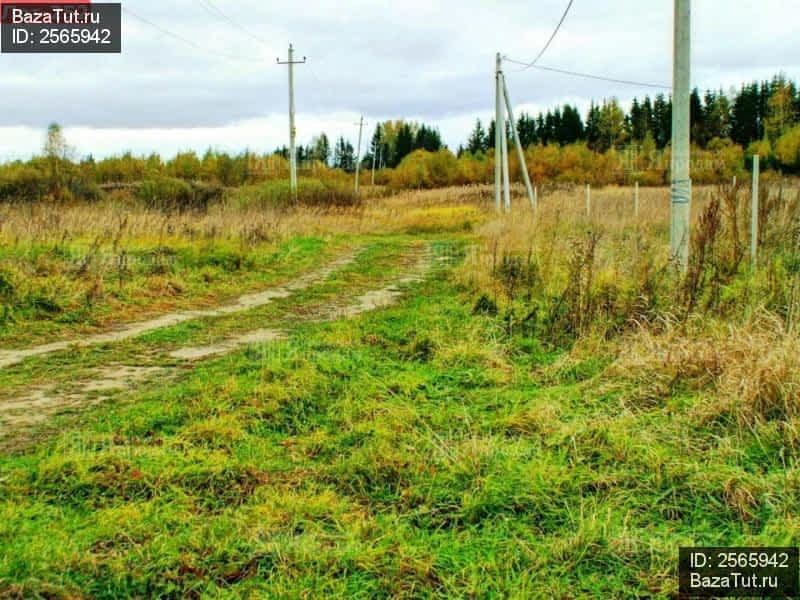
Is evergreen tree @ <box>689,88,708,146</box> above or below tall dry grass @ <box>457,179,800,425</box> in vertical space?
above

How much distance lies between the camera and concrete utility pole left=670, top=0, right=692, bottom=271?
7145mm

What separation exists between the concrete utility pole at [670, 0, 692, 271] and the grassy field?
0.48 m

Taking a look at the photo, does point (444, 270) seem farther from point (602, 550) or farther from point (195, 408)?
point (602, 550)

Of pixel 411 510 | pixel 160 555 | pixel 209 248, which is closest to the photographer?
pixel 160 555

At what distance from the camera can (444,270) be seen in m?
12.0

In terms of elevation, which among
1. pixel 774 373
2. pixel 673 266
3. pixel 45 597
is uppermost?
pixel 673 266

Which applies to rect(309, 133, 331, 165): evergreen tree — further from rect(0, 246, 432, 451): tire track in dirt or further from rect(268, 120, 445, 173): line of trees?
→ rect(0, 246, 432, 451): tire track in dirt

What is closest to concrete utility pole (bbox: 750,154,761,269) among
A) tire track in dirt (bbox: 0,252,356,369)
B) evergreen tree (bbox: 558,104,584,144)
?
tire track in dirt (bbox: 0,252,356,369)

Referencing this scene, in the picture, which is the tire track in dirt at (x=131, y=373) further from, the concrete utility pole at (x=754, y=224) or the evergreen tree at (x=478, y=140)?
the evergreen tree at (x=478, y=140)

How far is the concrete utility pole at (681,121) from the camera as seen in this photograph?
23.4 ft

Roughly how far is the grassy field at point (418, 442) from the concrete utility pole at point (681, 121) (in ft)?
1.56

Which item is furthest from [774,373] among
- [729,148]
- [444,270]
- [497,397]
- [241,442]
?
[729,148]

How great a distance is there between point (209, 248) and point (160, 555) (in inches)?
382

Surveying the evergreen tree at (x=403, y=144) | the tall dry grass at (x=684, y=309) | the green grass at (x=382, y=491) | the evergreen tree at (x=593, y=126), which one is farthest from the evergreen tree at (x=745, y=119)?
the green grass at (x=382, y=491)
